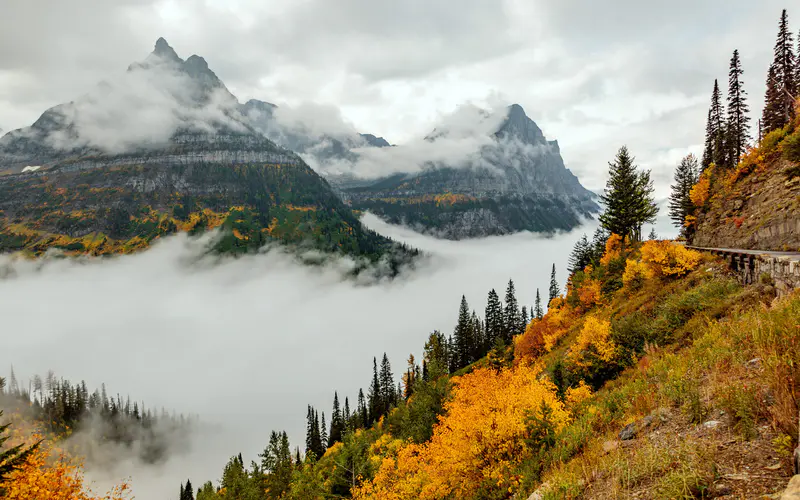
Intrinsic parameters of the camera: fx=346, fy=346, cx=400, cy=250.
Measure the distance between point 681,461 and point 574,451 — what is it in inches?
258

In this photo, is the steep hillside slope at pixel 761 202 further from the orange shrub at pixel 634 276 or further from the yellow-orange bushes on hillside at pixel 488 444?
the yellow-orange bushes on hillside at pixel 488 444

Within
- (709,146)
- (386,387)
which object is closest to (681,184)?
(709,146)

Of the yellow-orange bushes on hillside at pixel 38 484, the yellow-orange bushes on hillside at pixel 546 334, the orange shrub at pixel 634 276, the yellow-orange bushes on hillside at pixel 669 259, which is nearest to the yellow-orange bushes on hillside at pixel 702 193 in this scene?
the orange shrub at pixel 634 276

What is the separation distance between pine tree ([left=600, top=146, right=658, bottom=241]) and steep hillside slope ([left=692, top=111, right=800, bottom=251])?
7475 millimetres

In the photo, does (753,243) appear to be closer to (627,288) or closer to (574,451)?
(627,288)

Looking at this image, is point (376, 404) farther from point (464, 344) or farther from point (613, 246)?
point (613, 246)

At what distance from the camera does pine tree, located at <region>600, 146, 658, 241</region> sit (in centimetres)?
4856

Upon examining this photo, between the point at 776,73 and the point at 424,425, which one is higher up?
the point at 776,73

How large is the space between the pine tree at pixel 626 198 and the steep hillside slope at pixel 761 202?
7.48m

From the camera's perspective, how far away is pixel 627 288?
34.9 m

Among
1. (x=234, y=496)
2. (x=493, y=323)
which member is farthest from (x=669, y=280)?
(x=493, y=323)

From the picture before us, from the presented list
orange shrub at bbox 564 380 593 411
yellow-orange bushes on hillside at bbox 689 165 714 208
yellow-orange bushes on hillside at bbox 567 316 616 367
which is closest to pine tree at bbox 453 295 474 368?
yellow-orange bushes on hillside at bbox 689 165 714 208

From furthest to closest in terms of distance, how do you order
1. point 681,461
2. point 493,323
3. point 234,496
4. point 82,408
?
point 82,408 → point 493,323 → point 234,496 → point 681,461

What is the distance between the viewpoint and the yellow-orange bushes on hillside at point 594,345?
22406 mm
